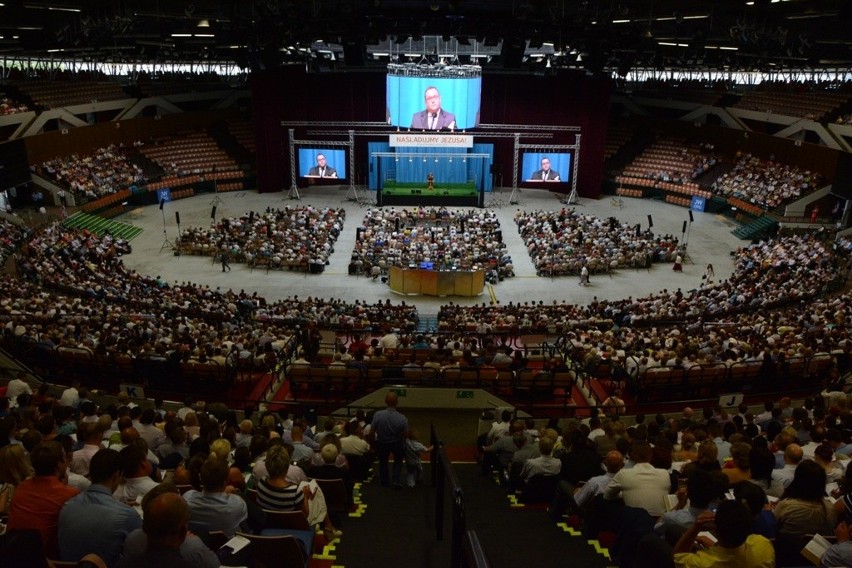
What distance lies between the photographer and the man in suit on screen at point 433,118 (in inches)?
1551

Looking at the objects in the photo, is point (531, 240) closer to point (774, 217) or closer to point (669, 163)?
point (774, 217)

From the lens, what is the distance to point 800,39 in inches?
933

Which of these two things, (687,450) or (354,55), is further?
(354,55)

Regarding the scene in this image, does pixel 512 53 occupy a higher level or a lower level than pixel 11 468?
higher

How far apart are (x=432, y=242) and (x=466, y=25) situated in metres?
9.79

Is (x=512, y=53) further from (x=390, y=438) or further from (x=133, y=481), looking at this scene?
(x=133, y=481)

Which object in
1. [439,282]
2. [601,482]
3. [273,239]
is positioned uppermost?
[601,482]

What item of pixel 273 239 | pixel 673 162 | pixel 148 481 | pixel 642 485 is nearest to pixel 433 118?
pixel 273 239

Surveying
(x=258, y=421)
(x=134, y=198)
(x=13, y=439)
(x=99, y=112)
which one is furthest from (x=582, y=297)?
(x=99, y=112)

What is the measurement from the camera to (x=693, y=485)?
16.0 feet

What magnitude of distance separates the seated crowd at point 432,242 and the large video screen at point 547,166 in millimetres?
10347

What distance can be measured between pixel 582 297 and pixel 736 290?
18.8 feet

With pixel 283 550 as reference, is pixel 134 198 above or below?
below

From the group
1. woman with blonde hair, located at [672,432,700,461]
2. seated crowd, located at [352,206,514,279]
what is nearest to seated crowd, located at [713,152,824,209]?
seated crowd, located at [352,206,514,279]
